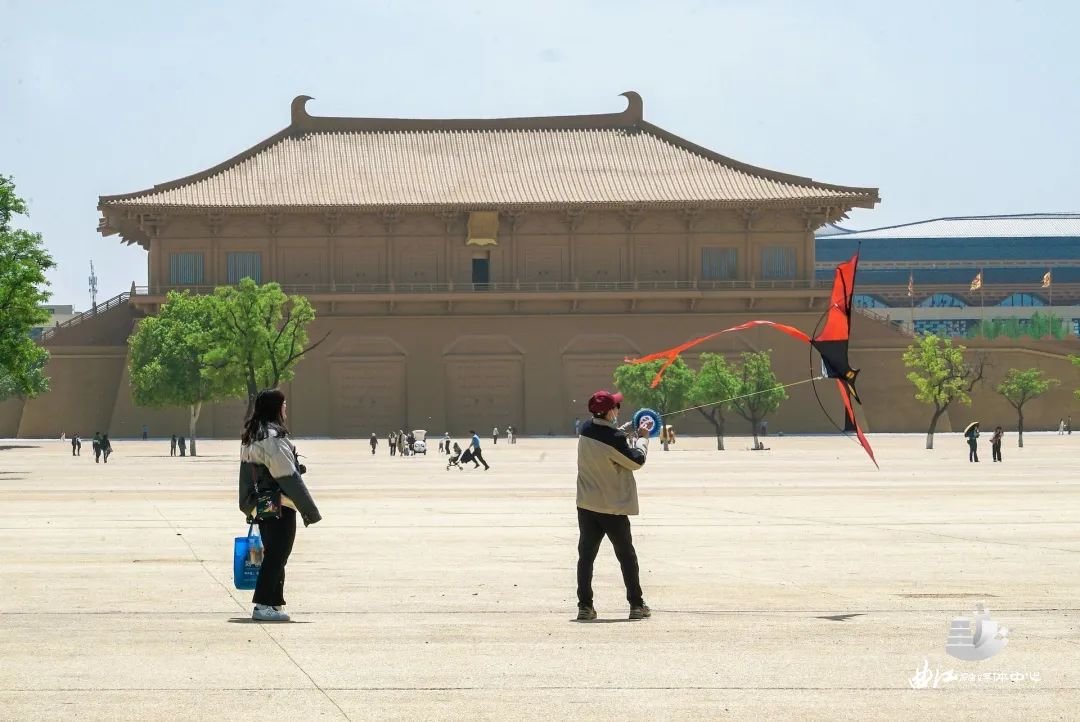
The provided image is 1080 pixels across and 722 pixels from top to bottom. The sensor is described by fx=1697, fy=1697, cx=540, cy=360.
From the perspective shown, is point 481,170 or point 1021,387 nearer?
point 1021,387

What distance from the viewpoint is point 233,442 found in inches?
2616

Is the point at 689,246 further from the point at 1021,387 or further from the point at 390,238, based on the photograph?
the point at 1021,387

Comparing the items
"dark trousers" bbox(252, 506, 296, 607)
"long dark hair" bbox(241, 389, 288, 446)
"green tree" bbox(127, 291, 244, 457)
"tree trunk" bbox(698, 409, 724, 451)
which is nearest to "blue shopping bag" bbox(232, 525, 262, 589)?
"dark trousers" bbox(252, 506, 296, 607)

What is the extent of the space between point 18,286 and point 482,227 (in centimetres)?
3461

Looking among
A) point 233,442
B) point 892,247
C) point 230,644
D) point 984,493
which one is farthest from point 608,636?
point 892,247

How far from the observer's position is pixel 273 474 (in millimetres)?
10570

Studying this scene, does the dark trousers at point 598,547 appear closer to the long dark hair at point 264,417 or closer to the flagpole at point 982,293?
the long dark hair at point 264,417

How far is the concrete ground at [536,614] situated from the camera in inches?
306

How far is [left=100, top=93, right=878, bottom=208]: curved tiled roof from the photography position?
70.8 meters

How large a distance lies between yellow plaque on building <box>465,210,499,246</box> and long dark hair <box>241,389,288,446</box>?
61.0 m

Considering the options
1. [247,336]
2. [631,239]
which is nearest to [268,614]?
[247,336]

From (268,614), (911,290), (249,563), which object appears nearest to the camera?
(268,614)

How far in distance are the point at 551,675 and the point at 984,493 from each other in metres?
18.3

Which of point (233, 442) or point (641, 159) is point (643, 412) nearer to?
point (233, 442)
